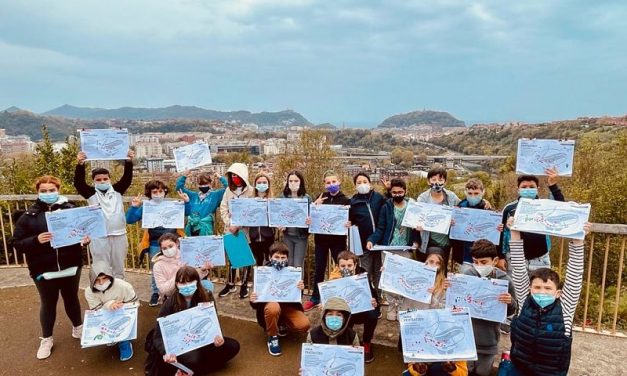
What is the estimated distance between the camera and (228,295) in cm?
601

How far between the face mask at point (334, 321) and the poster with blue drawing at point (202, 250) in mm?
1684

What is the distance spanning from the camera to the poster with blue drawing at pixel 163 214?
539 cm

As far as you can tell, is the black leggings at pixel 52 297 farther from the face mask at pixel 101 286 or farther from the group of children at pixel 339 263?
the face mask at pixel 101 286

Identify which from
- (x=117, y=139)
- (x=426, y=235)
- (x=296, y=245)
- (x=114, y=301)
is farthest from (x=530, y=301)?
(x=117, y=139)

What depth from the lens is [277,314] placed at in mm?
4664

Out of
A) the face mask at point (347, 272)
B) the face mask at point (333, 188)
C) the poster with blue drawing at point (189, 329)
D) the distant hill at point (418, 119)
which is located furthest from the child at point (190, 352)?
the distant hill at point (418, 119)

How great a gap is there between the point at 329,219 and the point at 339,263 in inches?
30.5

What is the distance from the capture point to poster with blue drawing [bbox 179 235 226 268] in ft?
16.3

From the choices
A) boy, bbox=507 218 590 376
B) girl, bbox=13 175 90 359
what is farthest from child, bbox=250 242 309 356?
boy, bbox=507 218 590 376

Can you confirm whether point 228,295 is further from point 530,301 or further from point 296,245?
point 530,301

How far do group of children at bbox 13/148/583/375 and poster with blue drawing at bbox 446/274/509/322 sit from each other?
80 millimetres

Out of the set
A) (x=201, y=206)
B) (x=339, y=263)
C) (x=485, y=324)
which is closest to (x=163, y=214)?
(x=201, y=206)

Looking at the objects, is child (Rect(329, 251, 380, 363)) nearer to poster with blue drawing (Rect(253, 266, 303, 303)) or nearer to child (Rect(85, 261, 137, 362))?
poster with blue drawing (Rect(253, 266, 303, 303))

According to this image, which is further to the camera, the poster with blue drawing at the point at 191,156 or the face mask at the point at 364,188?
the poster with blue drawing at the point at 191,156
